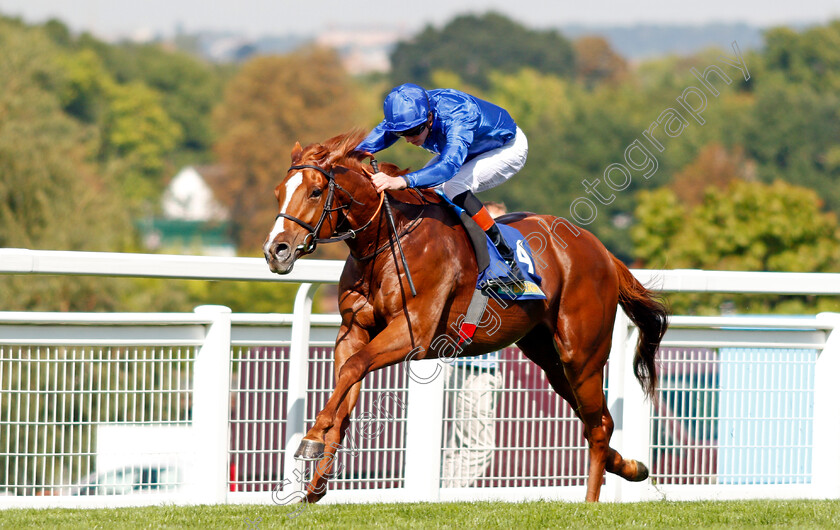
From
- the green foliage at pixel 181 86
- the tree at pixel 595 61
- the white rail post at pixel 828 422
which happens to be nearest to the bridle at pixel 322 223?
the white rail post at pixel 828 422

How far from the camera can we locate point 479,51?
120 meters

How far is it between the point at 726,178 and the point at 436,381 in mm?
66567

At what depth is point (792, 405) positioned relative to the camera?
6.51 m

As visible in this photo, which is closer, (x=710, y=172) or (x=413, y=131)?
(x=413, y=131)

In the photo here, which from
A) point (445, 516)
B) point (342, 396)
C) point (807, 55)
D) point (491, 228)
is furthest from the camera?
point (807, 55)

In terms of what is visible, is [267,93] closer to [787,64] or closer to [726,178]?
[726,178]

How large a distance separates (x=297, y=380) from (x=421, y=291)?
1047mm

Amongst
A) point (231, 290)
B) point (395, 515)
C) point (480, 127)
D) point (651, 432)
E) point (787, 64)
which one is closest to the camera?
point (395, 515)

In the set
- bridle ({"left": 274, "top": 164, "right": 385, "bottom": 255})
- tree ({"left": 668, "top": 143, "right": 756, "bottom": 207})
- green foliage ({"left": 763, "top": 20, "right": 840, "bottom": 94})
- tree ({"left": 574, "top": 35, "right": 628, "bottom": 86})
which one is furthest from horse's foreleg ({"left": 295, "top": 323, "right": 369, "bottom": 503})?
tree ({"left": 574, "top": 35, "right": 628, "bottom": 86})

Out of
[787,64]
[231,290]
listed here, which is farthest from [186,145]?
[231,290]

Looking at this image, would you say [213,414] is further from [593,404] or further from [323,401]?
[593,404]

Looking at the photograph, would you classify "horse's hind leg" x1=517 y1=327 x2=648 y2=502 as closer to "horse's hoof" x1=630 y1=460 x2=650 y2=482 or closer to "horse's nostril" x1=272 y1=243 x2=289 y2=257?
"horse's hoof" x1=630 y1=460 x2=650 y2=482

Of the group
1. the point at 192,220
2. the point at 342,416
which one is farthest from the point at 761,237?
the point at 192,220

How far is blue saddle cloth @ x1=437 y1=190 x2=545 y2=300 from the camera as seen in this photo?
5129 millimetres
